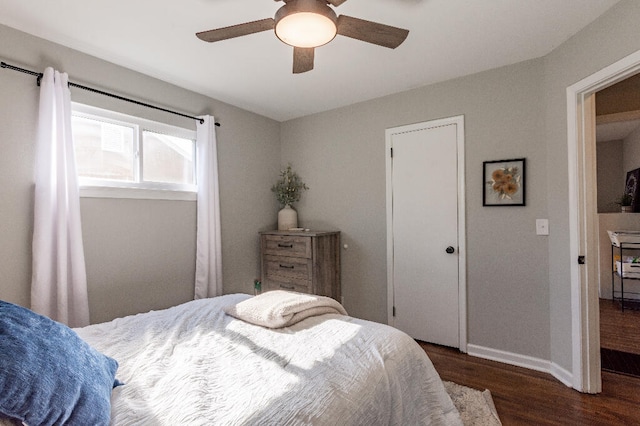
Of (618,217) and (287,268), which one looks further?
(618,217)

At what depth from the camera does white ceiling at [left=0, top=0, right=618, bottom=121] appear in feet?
6.18

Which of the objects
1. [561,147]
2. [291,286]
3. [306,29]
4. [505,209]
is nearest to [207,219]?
[291,286]

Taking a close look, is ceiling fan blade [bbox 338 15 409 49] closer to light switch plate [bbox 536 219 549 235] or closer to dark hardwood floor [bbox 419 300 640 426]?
light switch plate [bbox 536 219 549 235]

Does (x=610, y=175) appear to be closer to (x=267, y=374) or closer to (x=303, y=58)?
(x=303, y=58)

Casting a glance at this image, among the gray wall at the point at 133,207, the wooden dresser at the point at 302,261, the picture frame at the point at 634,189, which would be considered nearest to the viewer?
the gray wall at the point at 133,207

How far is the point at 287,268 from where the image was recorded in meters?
3.36

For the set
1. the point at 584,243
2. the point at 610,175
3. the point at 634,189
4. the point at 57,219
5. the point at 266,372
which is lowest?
the point at 266,372

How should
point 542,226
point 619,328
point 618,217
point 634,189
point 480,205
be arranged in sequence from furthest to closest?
point 634,189
point 618,217
point 619,328
point 480,205
point 542,226

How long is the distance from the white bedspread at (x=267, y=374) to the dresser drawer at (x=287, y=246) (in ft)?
4.64

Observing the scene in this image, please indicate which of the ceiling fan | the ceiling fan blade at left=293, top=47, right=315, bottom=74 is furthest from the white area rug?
the ceiling fan blade at left=293, top=47, right=315, bottom=74

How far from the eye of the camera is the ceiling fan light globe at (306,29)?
1.44 metres

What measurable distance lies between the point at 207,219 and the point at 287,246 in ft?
2.74

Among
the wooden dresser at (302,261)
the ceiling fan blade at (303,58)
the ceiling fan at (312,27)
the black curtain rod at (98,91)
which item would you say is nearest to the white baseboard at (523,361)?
the wooden dresser at (302,261)

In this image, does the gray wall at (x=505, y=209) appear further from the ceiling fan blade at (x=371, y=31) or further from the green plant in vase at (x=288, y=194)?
the ceiling fan blade at (x=371, y=31)
